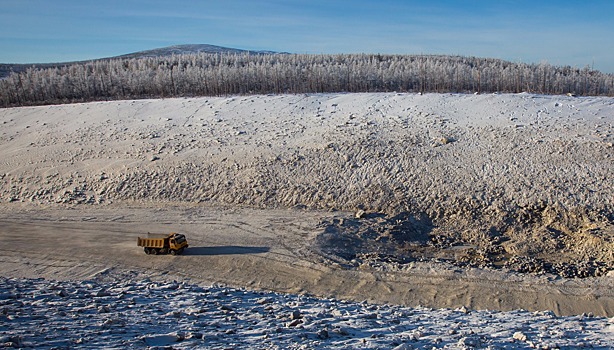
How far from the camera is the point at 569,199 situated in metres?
16.7

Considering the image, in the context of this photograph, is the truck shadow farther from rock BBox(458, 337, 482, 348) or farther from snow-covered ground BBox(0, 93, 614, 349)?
rock BBox(458, 337, 482, 348)

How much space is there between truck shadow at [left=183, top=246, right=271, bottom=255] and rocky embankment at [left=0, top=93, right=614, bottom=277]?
7.39 feet

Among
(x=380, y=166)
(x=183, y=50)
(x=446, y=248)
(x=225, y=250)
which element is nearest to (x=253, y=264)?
(x=225, y=250)

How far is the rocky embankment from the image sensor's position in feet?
51.4

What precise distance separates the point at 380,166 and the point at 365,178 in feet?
3.35

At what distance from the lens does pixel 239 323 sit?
25.8 feet

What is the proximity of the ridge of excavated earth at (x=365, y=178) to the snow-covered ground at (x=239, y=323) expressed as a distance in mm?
3516

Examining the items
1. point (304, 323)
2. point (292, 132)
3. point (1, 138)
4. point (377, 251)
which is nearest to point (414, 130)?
point (292, 132)

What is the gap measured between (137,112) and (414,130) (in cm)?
1633

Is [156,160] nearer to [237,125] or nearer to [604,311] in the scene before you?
[237,125]

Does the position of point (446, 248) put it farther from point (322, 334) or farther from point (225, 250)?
point (322, 334)

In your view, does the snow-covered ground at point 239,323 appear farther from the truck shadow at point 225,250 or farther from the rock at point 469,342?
the truck shadow at point 225,250

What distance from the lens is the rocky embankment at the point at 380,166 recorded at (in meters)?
15.7

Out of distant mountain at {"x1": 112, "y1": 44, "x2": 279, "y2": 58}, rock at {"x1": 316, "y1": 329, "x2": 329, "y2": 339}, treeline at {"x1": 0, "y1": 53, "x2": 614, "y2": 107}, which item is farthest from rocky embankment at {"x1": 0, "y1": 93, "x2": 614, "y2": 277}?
distant mountain at {"x1": 112, "y1": 44, "x2": 279, "y2": 58}
